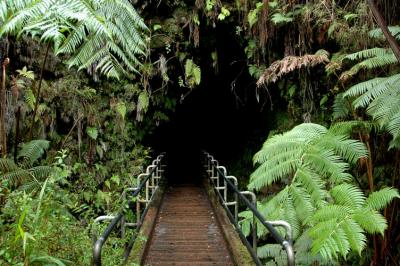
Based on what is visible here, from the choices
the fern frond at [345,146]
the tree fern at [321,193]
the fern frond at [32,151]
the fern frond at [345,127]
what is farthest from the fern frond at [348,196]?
the fern frond at [32,151]

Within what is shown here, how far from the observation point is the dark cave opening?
10.8 metres

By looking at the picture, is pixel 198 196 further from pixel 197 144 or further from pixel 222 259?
pixel 197 144

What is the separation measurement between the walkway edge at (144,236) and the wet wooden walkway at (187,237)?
0.09 metres

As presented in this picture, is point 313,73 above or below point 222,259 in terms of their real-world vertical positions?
above

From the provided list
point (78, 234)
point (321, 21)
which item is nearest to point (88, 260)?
point (78, 234)

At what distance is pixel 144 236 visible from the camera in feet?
16.9

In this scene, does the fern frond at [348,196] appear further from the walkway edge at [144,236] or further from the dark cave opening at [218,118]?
the dark cave opening at [218,118]

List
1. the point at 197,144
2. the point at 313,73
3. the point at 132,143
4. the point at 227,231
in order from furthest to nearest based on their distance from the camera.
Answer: the point at 197,144 → the point at 132,143 → the point at 313,73 → the point at 227,231

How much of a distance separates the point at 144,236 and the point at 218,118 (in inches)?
474

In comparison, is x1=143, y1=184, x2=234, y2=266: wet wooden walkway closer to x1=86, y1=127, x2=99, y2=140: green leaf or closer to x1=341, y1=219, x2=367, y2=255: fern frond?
x1=86, y1=127, x2=99, y2=140: green leaf

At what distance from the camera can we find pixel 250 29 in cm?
821

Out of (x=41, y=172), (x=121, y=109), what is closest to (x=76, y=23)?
(x=41, y=172)

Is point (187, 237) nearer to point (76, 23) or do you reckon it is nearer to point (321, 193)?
point (321, 193)

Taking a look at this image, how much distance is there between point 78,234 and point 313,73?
5.83 meters
